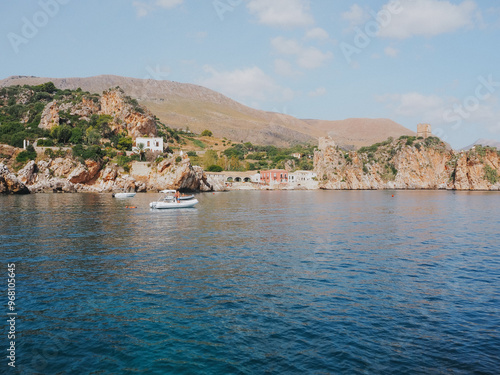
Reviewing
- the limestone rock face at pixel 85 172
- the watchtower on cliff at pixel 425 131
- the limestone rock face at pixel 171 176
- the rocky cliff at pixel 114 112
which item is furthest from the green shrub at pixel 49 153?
the watchtower on cliff at pixel 425 131

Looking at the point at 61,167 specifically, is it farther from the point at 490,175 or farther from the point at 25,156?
the point at 490,175

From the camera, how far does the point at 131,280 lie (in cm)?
1500

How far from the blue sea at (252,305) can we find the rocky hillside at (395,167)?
4037 inches

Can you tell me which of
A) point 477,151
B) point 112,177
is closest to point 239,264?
point 112,177

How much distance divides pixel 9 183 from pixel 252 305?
65.5 meters

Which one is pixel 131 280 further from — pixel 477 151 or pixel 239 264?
pixel 477 151

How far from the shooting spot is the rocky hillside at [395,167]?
12556cm

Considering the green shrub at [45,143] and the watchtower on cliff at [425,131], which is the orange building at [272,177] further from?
the watchtower on cliff at [425,131]

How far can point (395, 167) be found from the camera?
134m

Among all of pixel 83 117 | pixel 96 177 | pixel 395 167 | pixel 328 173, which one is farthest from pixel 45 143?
pixel 395 167

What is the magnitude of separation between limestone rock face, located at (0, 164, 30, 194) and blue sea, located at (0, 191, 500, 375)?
4557 cm

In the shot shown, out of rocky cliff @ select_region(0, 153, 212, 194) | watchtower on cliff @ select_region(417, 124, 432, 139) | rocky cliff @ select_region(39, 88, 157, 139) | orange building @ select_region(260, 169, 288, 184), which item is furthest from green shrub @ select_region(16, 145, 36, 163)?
watchtower on cliff @ select_region(417, 124, 432, 139)

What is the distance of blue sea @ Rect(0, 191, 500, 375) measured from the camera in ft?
29.1

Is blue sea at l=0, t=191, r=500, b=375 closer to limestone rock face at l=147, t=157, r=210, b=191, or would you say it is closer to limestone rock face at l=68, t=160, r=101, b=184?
limestone rock face at l=68, t=160, r=101, b=184
